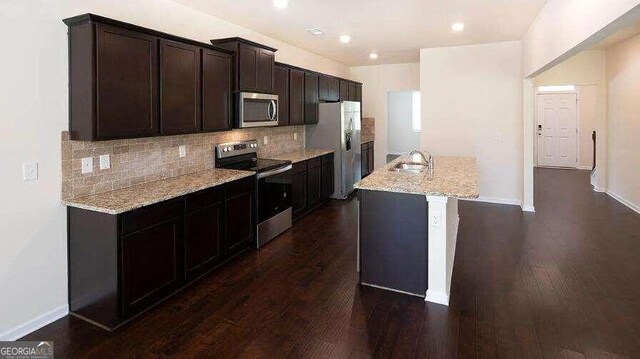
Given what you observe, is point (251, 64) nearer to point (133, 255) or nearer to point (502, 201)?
point (133, 255)

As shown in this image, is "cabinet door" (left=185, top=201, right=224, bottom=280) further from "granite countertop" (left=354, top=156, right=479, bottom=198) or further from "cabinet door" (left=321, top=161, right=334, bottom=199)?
"cabinet door" (left=321, top=161, right=334, bottom=199)

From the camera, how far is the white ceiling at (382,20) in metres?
3.97

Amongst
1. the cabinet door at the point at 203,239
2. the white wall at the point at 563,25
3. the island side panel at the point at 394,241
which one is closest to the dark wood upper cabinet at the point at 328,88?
the white wall at the point at 563,25

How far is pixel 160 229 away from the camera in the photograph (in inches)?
112

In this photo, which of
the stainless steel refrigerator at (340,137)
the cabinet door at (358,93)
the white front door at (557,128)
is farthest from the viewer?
the white front door at (557,128)

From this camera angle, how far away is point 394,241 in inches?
123

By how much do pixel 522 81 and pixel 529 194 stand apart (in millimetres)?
1768

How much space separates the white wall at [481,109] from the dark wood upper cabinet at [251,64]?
316cm

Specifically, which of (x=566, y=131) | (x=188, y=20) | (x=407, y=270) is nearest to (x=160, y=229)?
(x=407, y=270)

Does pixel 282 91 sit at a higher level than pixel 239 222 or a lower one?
higher

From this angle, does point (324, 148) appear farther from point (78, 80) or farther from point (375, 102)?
point (78, 80)

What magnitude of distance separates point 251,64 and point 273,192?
1487 millimetres
